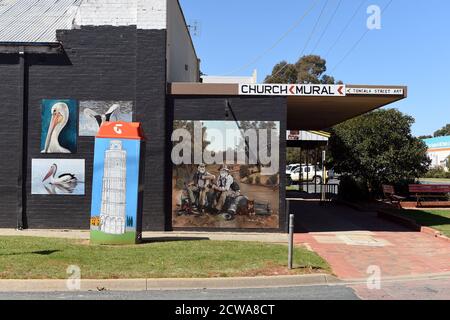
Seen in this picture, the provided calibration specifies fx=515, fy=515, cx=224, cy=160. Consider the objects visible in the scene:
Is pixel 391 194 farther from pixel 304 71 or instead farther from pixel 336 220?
pixel 304 71

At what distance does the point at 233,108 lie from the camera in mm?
13984

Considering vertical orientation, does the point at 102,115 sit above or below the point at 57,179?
above

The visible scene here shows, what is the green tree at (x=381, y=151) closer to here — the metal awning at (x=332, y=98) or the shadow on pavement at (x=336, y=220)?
the shadow on pavement at (x=336, y=220)

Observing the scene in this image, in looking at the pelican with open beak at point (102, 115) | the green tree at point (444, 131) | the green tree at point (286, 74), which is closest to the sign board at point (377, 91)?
the pelican with open beak at point (102, 115)

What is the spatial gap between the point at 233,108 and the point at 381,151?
425 inches

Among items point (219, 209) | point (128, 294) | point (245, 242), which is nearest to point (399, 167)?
point (219, 209)

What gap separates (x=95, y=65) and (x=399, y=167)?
1414 cm

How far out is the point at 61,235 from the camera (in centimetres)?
1280

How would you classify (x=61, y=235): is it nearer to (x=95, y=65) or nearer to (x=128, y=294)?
(x=95, y=65)

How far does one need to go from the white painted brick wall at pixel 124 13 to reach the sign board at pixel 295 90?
2968mm

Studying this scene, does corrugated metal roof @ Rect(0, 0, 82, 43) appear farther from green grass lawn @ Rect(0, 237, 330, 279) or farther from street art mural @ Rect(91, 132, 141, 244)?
green grass lawn @ Rect(0, 237, 330, 279)

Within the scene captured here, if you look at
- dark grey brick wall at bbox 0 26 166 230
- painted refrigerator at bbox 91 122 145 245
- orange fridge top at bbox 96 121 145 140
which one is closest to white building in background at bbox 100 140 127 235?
painted refrigerator at bbox 91 122 145 245

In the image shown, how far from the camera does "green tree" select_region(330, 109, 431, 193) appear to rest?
22.2m

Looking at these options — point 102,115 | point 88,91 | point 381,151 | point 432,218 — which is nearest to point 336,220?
point 432,218
